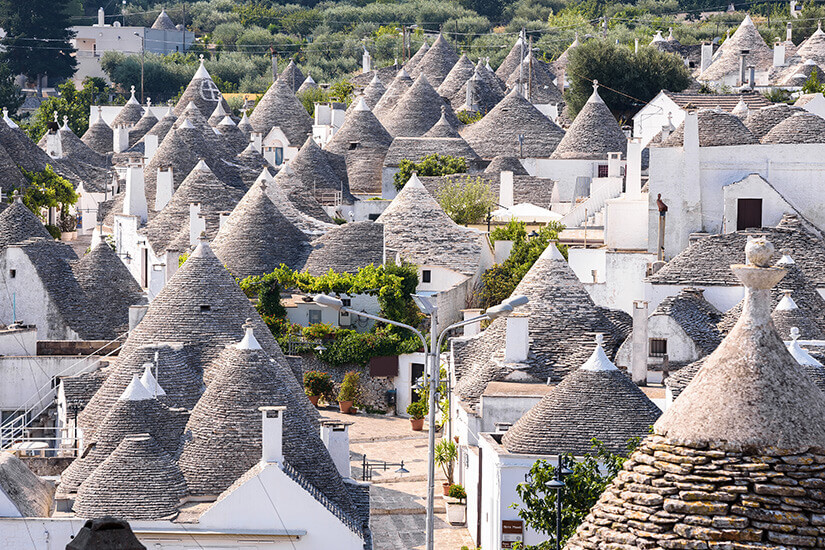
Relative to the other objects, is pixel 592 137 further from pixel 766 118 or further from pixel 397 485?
pixel 397 485

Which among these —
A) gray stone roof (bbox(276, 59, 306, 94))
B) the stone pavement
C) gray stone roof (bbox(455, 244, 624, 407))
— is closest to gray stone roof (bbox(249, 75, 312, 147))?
gray stone roof (bbox(276, 59, 306, 94))

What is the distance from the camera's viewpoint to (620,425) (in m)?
28.2

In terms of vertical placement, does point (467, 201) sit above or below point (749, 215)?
below

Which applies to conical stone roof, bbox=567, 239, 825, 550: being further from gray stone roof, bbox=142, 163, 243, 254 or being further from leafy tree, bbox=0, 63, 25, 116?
leafy tree, bbox=0, 63, 25, 116

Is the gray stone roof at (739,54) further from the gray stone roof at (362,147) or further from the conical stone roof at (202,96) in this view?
the conical stone roof at (202,96)

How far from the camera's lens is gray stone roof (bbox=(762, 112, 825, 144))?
144ft

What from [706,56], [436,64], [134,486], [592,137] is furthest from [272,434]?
[706,56]

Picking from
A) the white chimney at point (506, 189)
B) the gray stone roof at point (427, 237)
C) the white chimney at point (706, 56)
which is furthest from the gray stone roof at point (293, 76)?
the gray stone roof at point (427, 237)

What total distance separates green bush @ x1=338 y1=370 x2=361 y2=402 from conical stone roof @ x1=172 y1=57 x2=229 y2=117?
4017cm

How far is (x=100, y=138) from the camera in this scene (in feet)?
278

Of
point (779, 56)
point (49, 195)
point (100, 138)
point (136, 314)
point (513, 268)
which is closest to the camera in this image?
point (136, 314)

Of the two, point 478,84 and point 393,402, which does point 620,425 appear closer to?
point 393,402

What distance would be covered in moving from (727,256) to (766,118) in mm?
8409

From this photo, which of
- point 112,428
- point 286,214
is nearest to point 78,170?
point 286,214
